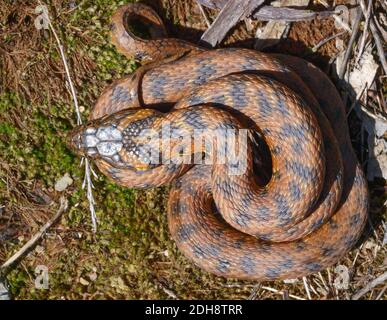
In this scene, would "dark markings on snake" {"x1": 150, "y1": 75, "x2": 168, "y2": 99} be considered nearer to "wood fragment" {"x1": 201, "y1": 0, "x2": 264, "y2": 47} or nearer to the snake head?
the snake head

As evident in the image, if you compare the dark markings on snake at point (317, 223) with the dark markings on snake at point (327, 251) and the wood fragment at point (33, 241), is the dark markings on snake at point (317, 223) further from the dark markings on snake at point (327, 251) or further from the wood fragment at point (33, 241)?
the wood fragment at point (33, 241)

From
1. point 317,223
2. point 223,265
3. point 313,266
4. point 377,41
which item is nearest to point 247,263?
point 223,265

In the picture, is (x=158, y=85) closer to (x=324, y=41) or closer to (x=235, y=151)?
(x=235, y=151)

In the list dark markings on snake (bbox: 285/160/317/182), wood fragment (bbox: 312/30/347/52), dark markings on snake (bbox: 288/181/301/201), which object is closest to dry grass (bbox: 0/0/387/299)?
wood fragment (bbox: 312/30/347/52)

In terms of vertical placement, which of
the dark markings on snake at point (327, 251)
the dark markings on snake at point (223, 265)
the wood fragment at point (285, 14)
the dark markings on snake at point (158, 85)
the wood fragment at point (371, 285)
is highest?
the wood fragment at point (285, 14)

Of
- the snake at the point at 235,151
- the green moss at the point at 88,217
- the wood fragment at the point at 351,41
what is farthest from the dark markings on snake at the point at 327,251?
the wood fragment at the point at 351,41

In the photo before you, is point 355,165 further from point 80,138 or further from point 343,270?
point 80,138
